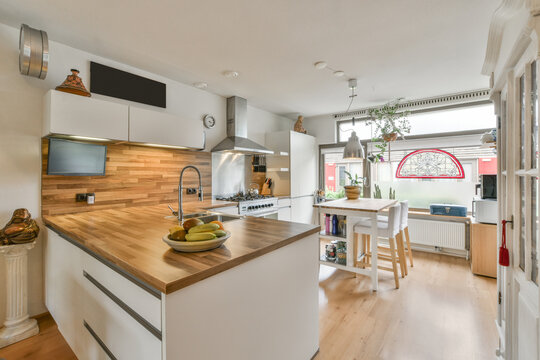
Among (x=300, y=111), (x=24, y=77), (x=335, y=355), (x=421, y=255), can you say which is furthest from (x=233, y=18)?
(x=421, y=255)

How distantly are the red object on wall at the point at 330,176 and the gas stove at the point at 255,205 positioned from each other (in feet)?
5.97

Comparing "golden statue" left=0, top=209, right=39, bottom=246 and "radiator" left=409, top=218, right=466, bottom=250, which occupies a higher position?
"golden statue" left=0, top=209, right=39, bottom=246

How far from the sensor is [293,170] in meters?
4.43

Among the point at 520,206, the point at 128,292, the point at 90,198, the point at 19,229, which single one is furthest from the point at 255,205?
the point at 520,206

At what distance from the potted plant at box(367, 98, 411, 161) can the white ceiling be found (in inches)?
27.3

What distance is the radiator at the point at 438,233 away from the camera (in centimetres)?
368

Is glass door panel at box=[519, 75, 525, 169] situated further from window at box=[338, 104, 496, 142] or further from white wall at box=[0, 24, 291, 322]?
white wall at box=[0, 24, 291, 322]

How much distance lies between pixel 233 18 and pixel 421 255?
417cm

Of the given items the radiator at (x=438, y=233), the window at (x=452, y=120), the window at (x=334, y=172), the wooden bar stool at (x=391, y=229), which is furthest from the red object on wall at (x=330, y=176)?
the wooden bar stool at (x=391, y=229)

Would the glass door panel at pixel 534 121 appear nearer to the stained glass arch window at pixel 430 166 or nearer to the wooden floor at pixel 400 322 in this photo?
the wooden floor at pixel 400 322

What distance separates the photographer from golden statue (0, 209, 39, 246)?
6.18 ft

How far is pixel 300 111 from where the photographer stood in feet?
15.9

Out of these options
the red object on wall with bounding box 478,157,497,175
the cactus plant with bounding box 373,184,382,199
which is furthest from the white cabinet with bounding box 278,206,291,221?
the red object on wall with bounding box 478,157,497,175

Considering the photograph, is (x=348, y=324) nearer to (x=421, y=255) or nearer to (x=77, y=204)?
(x=421, y=255)
